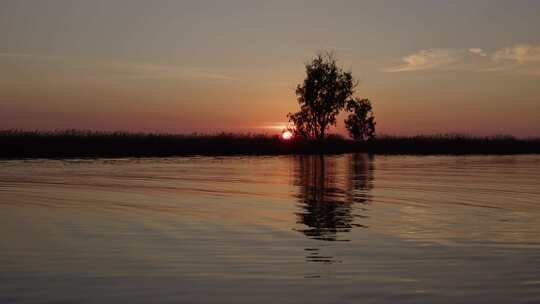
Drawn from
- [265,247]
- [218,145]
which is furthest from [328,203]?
[218,145]

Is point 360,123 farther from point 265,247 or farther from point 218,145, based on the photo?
point 265,247

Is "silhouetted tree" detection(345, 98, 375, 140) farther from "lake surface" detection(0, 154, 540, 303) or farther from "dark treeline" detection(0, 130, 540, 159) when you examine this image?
"lake surface" detection(0, 154, 540, 303)

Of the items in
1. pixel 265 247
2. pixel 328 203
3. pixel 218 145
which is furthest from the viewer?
pixel 218 145

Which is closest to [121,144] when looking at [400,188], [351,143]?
[351,143]

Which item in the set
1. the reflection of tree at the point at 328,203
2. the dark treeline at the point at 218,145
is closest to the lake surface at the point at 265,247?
the reflection of tree at the point at 328,203

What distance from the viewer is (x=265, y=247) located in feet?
38.6

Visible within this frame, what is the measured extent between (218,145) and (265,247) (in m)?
62.8

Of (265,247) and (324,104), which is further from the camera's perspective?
(324,104)

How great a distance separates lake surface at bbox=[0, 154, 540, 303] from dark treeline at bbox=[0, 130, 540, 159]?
1461 inches

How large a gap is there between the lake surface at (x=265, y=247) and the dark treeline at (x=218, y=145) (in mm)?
37115

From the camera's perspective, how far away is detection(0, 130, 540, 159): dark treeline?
58.9m

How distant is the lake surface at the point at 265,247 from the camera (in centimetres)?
845

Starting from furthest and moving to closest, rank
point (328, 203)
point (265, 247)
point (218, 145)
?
1. point (218, 145)
2. point (328, 203)
3. point (265, 247)

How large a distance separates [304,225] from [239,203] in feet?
16.3
